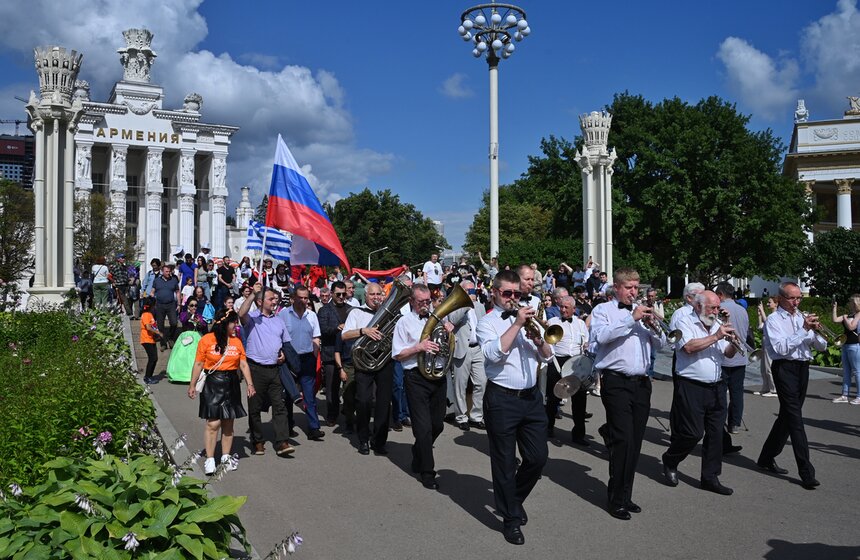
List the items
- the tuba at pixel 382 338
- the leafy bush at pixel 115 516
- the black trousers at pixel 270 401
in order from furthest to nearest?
the tuba at pixel 382 338, the black trousers at pixel 270 401, the leafy bush at pixel 115 516

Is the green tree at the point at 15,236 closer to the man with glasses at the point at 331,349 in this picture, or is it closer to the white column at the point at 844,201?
the man with glasses at the point at 331,349

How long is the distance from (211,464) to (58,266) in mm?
15423

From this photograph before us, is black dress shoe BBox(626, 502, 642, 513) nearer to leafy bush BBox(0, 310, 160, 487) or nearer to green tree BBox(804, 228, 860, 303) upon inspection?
leafy bush BBox(0, 310, 160, 487)

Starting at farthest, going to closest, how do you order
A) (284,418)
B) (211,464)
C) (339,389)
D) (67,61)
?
(67,61), (339,389), (284,418), (211,464)

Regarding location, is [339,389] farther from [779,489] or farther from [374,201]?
[374,201]

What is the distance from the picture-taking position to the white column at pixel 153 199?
63656mm

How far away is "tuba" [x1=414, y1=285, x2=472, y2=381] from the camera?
798 centimetres

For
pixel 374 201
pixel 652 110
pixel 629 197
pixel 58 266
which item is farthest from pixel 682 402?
Answer: pixel 374 201

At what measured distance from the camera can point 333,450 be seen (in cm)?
952

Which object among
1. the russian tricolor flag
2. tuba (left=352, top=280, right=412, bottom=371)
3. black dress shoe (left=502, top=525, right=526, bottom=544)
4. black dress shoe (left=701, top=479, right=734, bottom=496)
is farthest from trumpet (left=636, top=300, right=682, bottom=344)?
the russian tricolor flag

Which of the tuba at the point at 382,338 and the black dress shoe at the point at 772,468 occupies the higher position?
the tuba at the point at 382,338

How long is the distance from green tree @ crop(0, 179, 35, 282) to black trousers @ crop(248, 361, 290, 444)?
1156 inches

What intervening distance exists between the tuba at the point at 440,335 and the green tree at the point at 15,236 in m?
31.3

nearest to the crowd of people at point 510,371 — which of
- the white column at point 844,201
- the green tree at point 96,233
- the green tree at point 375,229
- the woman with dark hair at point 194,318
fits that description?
the woman with dark hair at point 194,318
